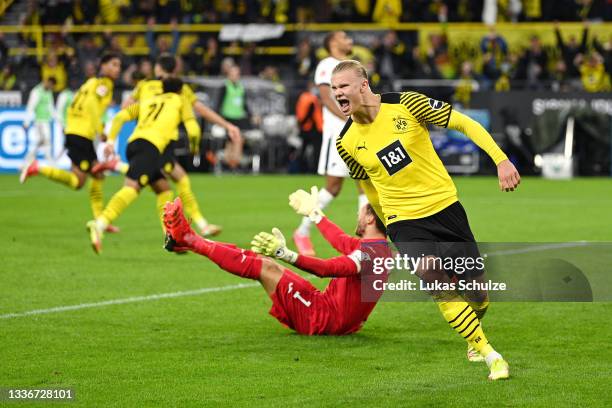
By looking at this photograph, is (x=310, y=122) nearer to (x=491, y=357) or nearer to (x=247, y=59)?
(x=247, y=59)

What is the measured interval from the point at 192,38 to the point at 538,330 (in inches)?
962

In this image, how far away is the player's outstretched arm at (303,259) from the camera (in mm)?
6938

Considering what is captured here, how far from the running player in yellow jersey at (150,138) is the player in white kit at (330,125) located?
Answer: 1.75 meters

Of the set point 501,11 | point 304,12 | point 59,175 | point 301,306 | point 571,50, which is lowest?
point 59,175

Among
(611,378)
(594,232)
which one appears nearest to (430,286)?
(611,378)

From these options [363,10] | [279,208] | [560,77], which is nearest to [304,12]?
[363,10]

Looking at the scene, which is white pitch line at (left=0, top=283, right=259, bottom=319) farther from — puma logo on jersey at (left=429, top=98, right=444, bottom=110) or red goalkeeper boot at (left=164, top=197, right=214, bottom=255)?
puma logo on jersey at (left=429, top=98, right=444, bottom=110)

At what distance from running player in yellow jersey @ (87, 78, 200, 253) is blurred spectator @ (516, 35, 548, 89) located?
50.8 feet

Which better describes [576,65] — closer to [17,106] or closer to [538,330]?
[17,106]

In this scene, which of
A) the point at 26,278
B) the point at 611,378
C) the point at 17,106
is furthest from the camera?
the point at 17,106

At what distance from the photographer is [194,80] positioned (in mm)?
27969

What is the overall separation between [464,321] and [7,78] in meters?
24.5

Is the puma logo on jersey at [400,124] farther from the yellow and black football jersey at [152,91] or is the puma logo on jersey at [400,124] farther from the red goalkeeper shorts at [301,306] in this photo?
the yellow and black football jersey at [152,91]

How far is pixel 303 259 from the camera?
7246mm
